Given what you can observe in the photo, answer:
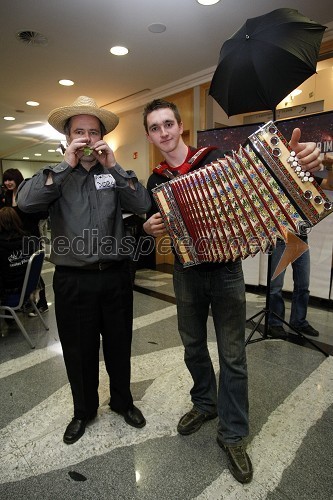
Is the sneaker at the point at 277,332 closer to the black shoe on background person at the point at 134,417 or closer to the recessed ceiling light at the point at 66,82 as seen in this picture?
the black shoe on background person at the point at 134,417

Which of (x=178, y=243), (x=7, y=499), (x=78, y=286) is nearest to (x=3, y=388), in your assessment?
(x=7, y=499)

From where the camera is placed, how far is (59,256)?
144 centimetres

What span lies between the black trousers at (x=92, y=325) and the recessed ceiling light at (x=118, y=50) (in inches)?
127

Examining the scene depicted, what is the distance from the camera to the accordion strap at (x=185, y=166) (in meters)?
1.29

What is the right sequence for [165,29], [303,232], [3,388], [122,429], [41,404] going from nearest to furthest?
1. [303,232]
2. [122,429]
3. [41,404]
4. [3,388]
5. [165,29]

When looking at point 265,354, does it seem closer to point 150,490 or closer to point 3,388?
point 150,490

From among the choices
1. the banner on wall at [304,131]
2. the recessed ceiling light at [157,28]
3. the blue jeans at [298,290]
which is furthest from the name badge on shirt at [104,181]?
the recessed ceiling light at [157,28]

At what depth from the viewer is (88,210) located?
142 cm

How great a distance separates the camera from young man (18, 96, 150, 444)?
137 centimetres

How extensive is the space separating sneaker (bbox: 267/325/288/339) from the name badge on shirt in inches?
76.0

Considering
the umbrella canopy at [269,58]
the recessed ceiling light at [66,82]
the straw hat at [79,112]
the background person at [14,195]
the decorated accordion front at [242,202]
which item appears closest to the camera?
the decorated accordion front at [242,202]

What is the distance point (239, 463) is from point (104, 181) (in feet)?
4.47

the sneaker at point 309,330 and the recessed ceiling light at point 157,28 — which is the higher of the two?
the recessed ceiling light at point 157,28

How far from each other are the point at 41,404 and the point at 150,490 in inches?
34.1
